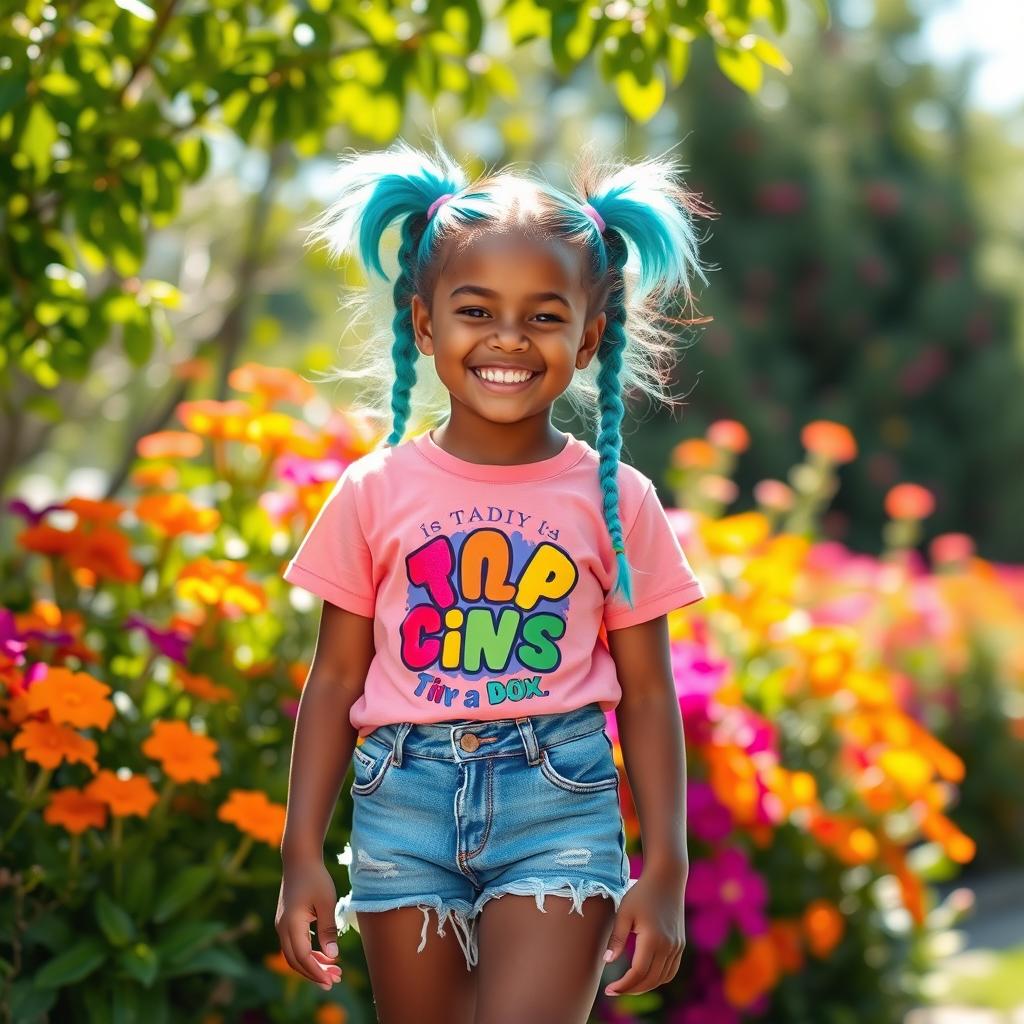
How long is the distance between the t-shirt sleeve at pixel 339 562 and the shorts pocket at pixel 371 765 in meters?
0.17

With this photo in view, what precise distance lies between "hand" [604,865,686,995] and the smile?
24.6 inches

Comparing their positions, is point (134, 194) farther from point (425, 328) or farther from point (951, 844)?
point (951, 844)

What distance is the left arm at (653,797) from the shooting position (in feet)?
6.09

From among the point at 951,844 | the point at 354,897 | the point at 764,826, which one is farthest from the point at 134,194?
the point at 951,844

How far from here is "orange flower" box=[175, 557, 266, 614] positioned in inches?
112

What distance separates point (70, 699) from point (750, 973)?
164 centimetres

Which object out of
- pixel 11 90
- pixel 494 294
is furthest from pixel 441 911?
pixel 11 90

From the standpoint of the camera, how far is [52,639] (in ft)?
8.66

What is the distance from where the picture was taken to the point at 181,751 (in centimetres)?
254

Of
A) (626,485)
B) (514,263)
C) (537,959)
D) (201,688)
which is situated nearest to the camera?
(537,959)

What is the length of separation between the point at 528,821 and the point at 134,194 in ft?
5.31

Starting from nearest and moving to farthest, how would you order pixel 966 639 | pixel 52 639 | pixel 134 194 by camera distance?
pixel 52 639
pixel 134 194
pixel 966 639

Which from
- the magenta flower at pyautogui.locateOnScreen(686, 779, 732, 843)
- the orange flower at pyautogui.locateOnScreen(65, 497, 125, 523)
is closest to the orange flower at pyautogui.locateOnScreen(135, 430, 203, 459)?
the orange flower at pyautogui.locateOnScreen(65, 497, 125, 523)

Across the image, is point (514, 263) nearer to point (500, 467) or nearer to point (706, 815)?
point (500, 467)
